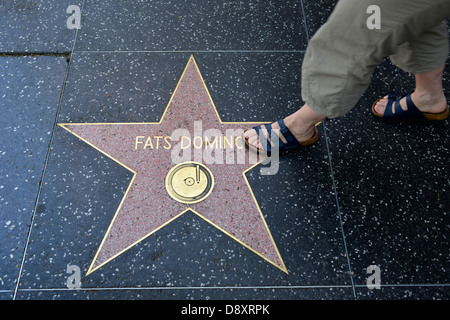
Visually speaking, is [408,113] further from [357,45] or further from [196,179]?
[196,179]

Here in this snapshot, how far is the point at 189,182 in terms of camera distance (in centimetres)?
Result: 139

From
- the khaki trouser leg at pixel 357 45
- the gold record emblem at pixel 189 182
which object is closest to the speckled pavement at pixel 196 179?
the gold record emblem at pixel 189 182

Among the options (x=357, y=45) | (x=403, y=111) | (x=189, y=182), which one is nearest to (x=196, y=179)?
(x=189, y=182)

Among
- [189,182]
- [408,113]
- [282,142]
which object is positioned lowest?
[189,182]

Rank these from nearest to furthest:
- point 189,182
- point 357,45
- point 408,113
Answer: point 357,45, point 189,182, point 408,113

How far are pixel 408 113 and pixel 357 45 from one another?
66cm

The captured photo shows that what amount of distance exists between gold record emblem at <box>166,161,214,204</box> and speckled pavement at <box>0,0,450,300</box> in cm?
3

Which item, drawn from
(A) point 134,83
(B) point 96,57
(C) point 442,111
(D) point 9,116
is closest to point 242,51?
(A) point 134,83

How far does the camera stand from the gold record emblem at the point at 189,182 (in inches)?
53.3

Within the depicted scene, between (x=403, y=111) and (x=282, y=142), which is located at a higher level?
(x=403, y=111)

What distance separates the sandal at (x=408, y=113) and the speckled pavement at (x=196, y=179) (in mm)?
43

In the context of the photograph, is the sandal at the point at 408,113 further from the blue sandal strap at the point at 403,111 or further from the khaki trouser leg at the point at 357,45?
the khaki trouser leg at the point at 357,45

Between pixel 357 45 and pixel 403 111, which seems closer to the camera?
pixel 357 45
